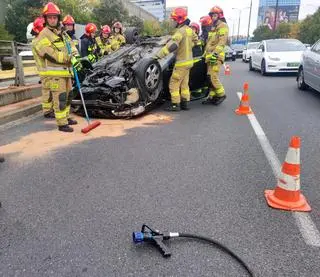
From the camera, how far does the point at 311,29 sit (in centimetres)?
4400

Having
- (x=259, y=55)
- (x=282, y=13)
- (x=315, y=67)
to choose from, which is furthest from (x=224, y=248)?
(x=282, y=13)

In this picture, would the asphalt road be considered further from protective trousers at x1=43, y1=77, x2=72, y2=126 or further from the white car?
the white car

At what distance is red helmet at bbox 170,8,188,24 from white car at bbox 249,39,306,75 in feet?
25.9

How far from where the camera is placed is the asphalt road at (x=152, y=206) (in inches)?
106

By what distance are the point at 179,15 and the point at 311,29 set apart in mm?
41487

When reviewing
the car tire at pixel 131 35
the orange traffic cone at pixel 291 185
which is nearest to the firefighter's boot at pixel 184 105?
the car tire at pixel 131 35

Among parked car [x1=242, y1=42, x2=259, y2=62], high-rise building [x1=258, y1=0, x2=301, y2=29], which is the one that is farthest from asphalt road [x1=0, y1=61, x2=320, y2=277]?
high-rise building [x1=258, y1=0, x2=301, y2=29]

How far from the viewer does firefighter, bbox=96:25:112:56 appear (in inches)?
432

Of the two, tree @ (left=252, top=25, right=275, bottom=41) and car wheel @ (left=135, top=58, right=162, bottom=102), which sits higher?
car wheel @ (left=135, top=58, right=162, bottom=102)

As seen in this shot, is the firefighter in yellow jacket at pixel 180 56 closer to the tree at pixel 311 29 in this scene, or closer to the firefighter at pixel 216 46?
the firefighter at pixel 216 46

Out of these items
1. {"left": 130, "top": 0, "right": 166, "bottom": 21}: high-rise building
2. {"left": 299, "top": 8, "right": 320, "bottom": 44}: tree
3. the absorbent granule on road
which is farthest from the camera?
{"left": 130, "top": 0, "right": 166, "bottom": 21}: high-rise building

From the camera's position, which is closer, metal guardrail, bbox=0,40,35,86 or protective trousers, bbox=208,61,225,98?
protective trousers, bbox=208,61,225,98

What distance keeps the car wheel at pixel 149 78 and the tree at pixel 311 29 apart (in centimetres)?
3887

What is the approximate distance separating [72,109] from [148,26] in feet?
156
